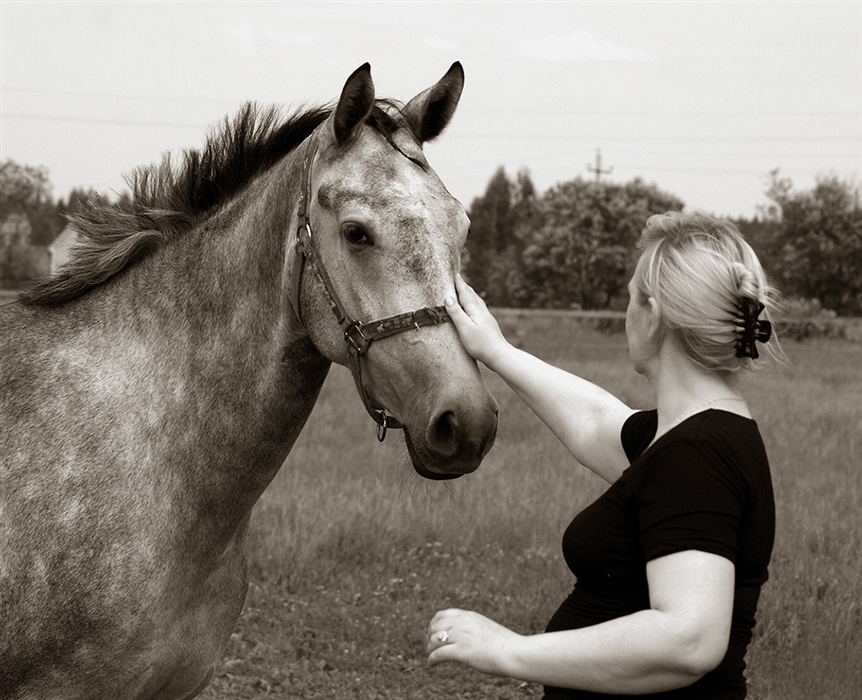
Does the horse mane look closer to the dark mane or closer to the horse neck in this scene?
the dark mane

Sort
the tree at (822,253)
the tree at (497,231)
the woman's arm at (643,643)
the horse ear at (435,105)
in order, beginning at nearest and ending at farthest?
1. the woman's arm at (643,643)
2. the horse ear at (435,105)
3. the tree at (822,253)
4. the tree at (497,231)

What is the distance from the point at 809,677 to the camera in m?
5.21

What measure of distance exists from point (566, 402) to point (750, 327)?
891mm

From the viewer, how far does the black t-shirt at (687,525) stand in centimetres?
210

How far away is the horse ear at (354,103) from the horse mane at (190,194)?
52 centimetres

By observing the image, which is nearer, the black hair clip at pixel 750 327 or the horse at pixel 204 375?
the black hair clip at pixel 750 327

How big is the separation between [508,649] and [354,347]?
1027 millimetres

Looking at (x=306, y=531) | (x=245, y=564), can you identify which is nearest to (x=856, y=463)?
(x=306, y=531)

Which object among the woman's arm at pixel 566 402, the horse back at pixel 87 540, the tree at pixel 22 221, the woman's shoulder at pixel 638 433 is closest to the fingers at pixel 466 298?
the woman's arm at pixel 566 402

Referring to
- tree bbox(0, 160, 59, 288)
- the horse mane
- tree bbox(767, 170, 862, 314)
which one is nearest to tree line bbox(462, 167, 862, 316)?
tree bbox(767, 170, 862, 314)

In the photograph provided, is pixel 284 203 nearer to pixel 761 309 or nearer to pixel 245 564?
pixel 245 564

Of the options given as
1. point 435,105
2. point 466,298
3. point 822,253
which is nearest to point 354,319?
point 466,298

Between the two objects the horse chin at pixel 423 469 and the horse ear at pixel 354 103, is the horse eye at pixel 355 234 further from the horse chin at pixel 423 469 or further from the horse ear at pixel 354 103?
the horse chin at pixel 423 469

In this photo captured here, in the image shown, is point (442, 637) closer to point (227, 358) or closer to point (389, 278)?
point (389, 278)
